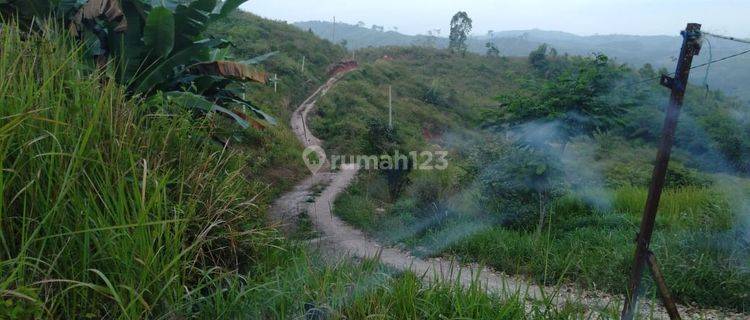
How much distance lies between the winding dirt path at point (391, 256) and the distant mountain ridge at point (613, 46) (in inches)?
70.9

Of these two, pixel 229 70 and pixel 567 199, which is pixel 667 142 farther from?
pixel 567 199

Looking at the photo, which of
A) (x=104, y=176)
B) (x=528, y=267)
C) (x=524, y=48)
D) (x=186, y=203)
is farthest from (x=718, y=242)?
(x=524, y=48)

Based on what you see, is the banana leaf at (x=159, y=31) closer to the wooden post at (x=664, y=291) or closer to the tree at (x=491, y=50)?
the wooden post at (x=664, y=291)

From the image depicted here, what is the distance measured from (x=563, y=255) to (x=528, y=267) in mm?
740

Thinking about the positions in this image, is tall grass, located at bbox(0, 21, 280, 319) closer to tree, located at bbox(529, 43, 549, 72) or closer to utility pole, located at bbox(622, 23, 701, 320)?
utility pole, located at bbox(622, 23, 701, 320)

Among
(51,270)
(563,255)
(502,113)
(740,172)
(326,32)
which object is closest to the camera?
(51,270)

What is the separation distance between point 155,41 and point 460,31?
40.2 meters

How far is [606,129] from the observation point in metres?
7.73

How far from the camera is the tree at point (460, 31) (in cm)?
4344

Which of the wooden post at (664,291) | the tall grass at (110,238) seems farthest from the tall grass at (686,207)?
the tall grass at (110,238)

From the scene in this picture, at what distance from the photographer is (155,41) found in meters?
5.62

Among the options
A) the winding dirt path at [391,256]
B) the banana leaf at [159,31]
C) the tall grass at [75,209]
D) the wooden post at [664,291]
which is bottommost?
the winding dirt path at [391,256]

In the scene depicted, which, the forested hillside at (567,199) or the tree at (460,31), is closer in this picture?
the forested hillside at (567,199)

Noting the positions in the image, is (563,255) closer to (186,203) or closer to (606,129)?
(606,129)
